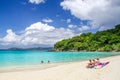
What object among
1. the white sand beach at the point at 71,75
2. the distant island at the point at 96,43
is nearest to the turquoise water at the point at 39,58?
the white sand beach at the point at 71,75

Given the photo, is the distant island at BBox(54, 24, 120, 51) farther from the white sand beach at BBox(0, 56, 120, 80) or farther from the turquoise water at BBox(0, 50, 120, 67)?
the white sand beach at BBox(0, 56, 120, 80)

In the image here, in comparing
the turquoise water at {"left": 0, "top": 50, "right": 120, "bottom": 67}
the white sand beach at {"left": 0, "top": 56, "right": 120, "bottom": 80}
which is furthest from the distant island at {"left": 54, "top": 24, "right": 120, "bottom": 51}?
the white sand beach at {"left": 0, "top": 56, "right": 120, "bottom": 80}

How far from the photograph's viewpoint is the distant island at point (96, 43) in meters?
116

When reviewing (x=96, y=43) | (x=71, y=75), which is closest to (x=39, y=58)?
(x=71, y=75)

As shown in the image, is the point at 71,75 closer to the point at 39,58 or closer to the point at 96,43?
the point at 39,58

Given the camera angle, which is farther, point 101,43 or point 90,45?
point 90,45

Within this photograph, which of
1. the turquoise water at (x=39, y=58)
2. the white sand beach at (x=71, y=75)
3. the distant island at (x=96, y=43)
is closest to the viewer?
the white sand beach at (x=71, y=75)

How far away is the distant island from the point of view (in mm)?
116137

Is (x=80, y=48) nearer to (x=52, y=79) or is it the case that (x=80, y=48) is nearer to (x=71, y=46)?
(x=71, y=46)

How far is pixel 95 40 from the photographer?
13075 centimetres

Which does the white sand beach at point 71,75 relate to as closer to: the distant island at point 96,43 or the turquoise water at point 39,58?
the turquoise water at point 39,58

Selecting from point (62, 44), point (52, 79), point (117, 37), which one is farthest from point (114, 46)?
point (52, 79)

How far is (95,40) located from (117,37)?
16.0 metres

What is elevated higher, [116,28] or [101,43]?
[116,28]
